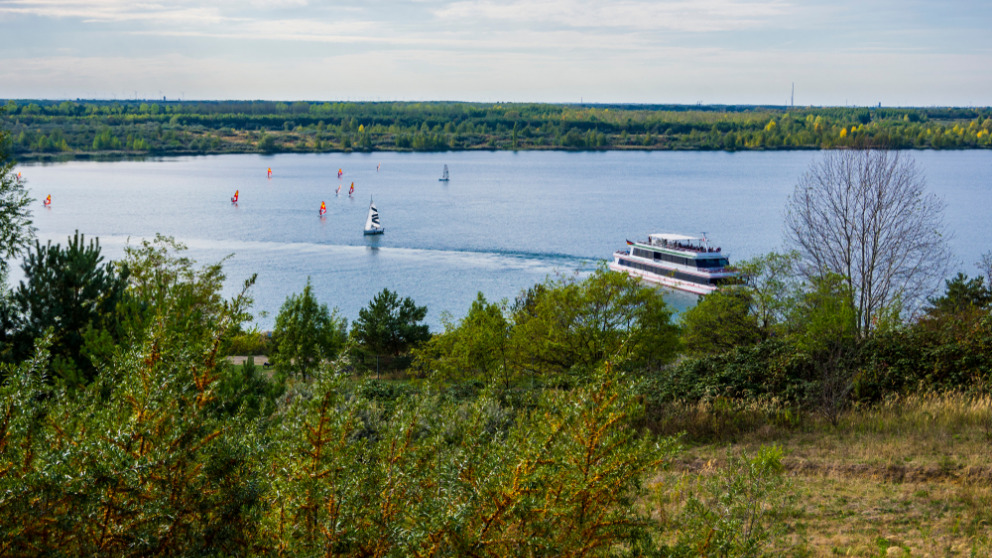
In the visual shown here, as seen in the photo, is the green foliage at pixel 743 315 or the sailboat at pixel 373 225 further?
the sailboat at pixel 373 225

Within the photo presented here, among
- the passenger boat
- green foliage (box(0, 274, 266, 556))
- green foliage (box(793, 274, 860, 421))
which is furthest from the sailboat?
green foliage (box(0, 274, 266, 556))

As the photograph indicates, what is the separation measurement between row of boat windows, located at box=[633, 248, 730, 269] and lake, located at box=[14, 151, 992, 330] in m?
2.62

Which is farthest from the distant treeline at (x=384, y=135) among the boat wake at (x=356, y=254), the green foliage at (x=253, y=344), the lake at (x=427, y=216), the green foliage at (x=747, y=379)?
the green foliage at (x=747, y=379)

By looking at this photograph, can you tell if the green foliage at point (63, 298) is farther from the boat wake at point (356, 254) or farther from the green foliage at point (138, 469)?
the boat wake at point (356, 254)

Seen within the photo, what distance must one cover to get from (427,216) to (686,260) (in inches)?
1276

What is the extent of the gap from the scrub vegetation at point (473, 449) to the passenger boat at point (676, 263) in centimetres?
3029

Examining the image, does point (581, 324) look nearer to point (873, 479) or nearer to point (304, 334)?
point (304, 334)

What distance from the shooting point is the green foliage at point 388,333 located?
1201 inches

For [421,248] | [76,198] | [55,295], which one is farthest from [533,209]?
[55,295]

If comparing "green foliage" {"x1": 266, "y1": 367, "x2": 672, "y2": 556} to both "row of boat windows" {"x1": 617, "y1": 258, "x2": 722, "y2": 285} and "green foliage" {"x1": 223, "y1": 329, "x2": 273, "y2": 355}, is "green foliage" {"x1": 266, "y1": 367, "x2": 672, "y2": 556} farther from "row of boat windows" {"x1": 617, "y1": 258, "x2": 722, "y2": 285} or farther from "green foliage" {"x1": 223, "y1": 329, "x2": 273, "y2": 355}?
"row of boat windows" {"x1": 617, "y1": 258, "x2": 722, "y2": 285}

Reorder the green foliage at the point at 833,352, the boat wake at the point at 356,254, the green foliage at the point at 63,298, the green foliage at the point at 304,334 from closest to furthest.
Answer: the green foliage at the point at 833,352 < the green foliage at the point at 63,298 < the green foliage at the point at 304,334 < the boat wake at the point at 356,254

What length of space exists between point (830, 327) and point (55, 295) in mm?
15430

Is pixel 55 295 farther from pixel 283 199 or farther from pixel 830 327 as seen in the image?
pixel 283 199

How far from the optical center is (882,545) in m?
7.69
